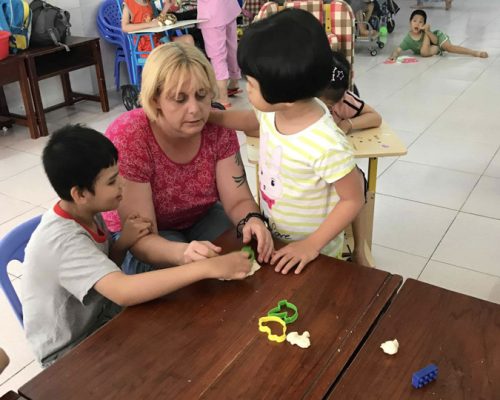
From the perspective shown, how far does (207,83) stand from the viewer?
1.48 m

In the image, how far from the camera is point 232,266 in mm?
1198

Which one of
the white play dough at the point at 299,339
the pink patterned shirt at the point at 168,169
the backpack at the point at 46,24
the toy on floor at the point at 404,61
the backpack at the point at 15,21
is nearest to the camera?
the white play dough at the point at 299,339

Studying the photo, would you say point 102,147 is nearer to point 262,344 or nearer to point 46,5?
point 262,344

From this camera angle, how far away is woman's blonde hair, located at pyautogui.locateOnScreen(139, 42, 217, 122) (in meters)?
1.42

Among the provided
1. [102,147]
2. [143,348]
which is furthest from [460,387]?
[102,147]

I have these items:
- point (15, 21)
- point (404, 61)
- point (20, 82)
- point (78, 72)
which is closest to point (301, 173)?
point (20, 82)

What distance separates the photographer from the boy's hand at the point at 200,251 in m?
1.28

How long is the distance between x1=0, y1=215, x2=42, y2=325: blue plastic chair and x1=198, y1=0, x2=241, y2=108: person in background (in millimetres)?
3006

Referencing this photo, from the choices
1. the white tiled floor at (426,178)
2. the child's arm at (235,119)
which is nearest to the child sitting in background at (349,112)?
the white tiled floor at (426,178)

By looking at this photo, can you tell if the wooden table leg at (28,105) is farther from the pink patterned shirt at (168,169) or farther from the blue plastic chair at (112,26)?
the pink patterned shirt at (168,169)

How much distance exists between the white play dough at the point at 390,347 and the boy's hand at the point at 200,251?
18.2 inches

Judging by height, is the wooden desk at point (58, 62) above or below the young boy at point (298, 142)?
below

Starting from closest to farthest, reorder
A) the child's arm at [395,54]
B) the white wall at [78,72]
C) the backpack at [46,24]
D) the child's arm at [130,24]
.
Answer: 1. the backpack at [46,24]
2. the child's arm at [130,24]
3. the white wall at [78,72]
4. the child's arm at [395,54]

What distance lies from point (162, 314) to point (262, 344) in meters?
0.23
